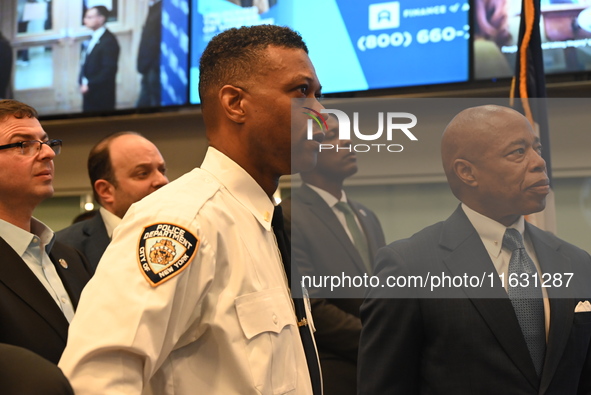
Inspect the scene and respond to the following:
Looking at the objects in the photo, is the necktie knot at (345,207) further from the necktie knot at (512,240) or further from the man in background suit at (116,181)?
the man in background suit at (116,181)

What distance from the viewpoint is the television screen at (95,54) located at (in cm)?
520

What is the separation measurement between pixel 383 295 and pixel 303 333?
0.99 ft

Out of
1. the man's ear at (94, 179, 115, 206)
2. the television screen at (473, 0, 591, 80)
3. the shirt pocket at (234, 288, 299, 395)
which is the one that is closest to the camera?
the shirt pocket at (234, 288, 299, 395)

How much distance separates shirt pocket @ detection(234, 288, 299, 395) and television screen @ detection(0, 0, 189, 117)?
4143 mm

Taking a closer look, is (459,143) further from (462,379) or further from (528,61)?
(528,61)

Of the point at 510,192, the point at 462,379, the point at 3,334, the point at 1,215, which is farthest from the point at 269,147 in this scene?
the point at 1,215

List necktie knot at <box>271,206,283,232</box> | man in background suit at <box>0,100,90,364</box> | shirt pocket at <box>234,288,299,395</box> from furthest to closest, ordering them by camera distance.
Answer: man in background suit at <box>0,100,90,364</box>, necktie knot at <box>271,206,283,232</box>, shirt pocket at <box>234,288,299,395</box>

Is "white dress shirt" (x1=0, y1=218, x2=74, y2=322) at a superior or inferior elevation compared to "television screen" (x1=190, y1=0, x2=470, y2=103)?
inferior

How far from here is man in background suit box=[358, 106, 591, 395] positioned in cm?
144

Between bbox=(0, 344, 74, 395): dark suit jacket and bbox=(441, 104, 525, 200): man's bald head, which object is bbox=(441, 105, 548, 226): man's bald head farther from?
bbox=(0, 344, 74, 395): dark suit jacket

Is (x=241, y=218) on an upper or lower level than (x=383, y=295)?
upper

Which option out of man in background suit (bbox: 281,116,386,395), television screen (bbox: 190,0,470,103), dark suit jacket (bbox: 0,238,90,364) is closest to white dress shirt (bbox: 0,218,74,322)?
dark suit jacket (bbox: 0,238,90,364)

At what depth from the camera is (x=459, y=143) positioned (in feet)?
4.84

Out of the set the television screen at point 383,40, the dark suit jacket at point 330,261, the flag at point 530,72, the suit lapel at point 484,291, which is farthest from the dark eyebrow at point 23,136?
the television screen at point 383,40
